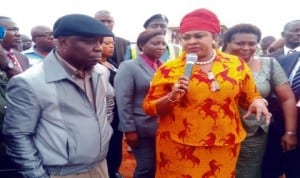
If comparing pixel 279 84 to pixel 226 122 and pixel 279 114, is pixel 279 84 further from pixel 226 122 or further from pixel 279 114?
pixel 226 122

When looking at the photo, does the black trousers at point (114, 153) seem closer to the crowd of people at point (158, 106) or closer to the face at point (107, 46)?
the crowd of people at point (158, 106)

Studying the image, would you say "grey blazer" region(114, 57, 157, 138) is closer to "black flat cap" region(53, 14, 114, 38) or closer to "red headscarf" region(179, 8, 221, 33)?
"red headscarf" region(179, 8, 221, 33)

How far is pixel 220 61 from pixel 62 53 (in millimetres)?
1121

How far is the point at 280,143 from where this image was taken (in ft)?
11.8

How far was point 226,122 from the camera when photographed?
9.11 feet

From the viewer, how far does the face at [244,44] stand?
340 centimetres

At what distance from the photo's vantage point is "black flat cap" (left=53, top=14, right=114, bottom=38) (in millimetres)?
2312

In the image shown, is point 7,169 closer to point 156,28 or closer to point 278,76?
point 278,76

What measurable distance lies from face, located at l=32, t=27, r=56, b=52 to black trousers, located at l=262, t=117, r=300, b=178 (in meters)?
2.92

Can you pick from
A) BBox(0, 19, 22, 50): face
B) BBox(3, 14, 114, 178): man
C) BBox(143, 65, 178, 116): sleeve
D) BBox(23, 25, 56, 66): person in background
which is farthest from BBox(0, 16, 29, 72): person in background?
BBox(3, 14, 114, 178): man

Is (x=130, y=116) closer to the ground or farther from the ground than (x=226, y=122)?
closer to the ground

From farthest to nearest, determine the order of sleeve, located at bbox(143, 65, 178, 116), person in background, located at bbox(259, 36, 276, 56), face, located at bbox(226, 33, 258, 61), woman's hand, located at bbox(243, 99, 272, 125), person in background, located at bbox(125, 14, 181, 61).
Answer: person in background, located at bbox(259, 36, 276, 56) < person in background, located at bbox(125, 14, 181, 61) < face, located at bbox(226, 33, 258, 61) < sleeve, located at bbox(143, 65, 178, 116) < woman's hand, located at bbox(243, 99, 272, 125)

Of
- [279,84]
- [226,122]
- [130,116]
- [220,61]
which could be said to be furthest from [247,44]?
[130,116]

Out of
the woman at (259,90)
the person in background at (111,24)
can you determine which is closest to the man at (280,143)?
the woman at (259,90)
